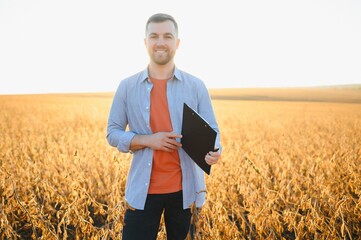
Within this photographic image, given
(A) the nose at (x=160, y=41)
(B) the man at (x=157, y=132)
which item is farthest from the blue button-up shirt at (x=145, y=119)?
(A) the nose at (x=160, y=41)

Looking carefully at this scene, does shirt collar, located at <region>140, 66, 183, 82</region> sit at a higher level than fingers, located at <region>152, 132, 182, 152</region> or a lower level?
higher

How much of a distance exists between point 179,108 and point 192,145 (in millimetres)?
300

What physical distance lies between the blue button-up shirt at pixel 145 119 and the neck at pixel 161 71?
41mm

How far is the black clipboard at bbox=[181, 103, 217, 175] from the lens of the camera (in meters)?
1.80

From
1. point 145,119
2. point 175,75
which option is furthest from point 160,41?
point 145,119

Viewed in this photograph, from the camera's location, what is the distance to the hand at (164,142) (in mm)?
1916

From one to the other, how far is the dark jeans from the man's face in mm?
921

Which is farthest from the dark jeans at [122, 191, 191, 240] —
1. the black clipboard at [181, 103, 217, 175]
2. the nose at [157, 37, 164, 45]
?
the nose at [157, 37, 164, 45]

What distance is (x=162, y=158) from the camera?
2.08 m

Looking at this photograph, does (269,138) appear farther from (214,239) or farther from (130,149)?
(130,149)

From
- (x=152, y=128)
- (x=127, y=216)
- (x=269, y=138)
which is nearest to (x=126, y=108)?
(x=152, y=128)

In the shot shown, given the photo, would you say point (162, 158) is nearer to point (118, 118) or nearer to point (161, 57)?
point (118, 118)

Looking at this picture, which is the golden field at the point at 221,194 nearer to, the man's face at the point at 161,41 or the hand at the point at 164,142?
the hand at the point at 164,142

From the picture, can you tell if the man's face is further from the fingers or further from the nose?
the fingers
